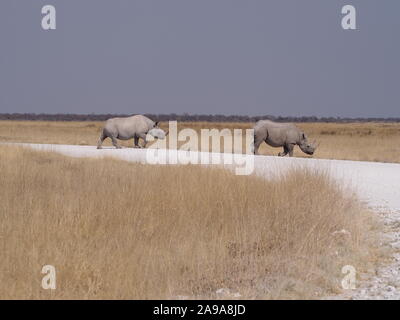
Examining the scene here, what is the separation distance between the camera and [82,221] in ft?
21.6

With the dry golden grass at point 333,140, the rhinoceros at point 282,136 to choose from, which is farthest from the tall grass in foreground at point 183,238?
the dry golden grass at point 333,140

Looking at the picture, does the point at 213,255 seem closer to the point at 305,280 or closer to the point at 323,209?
the point at 305,280

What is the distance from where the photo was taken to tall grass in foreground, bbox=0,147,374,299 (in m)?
5.01

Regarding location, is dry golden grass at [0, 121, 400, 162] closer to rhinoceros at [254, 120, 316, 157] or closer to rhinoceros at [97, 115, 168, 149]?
rhinoceros at [254, 120, 316, 157]

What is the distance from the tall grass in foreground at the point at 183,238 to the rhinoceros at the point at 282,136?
34.8 ft

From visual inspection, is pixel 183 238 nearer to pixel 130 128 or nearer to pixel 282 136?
pixel 282 136

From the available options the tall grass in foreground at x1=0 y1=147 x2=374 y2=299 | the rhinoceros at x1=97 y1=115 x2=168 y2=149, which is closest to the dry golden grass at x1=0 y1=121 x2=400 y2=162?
the rhinoceros at x1=97 y1=115 x2=168 y2=149

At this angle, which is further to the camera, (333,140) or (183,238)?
(333,140)

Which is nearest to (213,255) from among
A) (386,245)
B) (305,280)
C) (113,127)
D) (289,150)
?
(305,280)

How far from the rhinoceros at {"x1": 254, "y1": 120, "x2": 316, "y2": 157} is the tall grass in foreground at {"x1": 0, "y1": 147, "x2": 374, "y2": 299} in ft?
34.8

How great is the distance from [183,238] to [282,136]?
1446cm

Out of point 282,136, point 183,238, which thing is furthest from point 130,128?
point 183,238

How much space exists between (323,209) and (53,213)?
3532 mm

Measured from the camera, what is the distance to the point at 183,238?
6539mm
